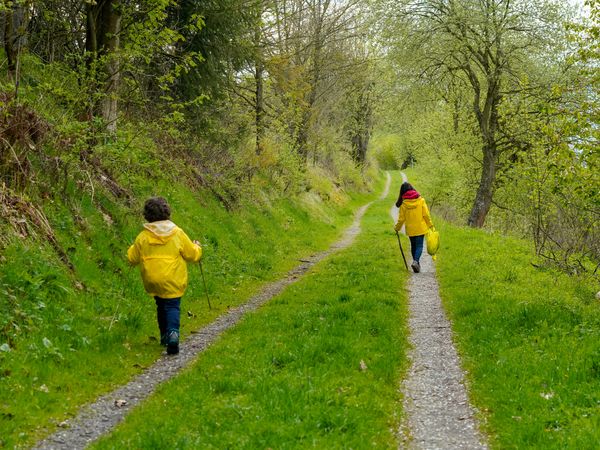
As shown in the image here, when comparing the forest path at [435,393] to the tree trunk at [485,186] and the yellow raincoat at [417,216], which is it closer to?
the yellow raincoat at [417,216]

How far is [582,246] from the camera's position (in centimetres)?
1745

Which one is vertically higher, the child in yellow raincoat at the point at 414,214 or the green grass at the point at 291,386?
the child in yellow raincoat at the point at 414,214

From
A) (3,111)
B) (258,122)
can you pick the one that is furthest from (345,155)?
(3,111)

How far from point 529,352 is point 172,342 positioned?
521 cm

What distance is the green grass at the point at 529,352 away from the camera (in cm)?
577

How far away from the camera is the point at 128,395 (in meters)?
6.84

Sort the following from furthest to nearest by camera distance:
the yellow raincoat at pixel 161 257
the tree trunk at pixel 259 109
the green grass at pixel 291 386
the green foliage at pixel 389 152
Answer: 1. the green foliage at pixel 389 152
2. the tree trunk at pixel 259 109
3. the yellow raincoat at pixel 161 257
4. the green grass at pixel 291 386

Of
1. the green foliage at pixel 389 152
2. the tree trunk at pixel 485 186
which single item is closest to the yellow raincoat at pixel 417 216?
the tree trunk at pixel 485 186

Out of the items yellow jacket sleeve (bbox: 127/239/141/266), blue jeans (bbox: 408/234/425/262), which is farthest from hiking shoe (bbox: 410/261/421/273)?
yellow jacket sleeve (bbox: 127/239/141/266)

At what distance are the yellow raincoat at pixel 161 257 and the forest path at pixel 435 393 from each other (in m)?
3.62

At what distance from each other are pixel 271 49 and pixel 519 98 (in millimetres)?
10106

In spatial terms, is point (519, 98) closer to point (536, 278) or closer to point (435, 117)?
point (536, 278)

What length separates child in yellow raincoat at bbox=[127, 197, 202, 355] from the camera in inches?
320

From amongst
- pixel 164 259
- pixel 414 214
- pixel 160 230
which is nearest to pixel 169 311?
pixel 164 259
